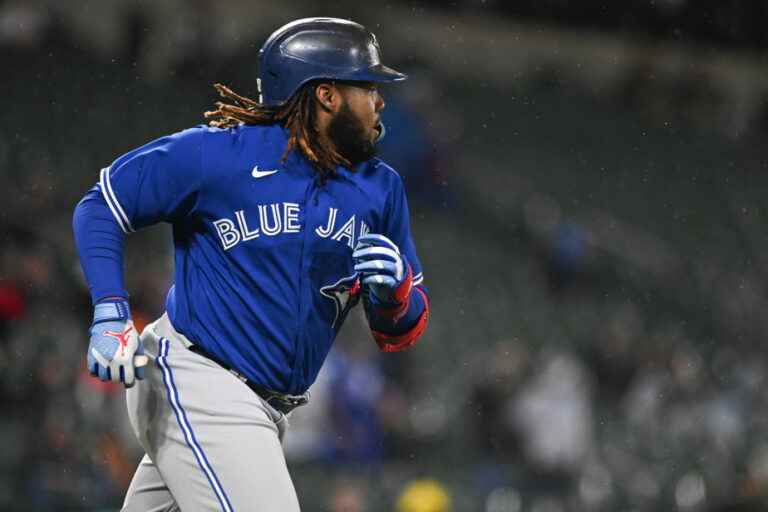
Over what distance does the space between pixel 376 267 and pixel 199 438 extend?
62cm

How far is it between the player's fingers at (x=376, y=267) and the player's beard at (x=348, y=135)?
379 mm

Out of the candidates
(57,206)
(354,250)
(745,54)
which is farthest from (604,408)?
(745,54)

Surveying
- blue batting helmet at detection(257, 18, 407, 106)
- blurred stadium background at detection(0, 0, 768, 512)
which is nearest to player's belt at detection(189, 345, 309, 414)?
blue batting helmet at detection(257, 18, 407, 106)

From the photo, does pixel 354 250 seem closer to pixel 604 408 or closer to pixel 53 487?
pixel 53 487

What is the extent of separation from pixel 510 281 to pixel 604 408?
2627 mm

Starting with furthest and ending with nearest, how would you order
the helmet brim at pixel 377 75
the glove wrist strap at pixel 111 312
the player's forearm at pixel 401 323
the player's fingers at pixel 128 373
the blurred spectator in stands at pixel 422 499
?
the blurred spectator in stands at pixel 422 499, the player's forearm at pixel 401 323, the helmet brim at pixel 377 75, the glove wrist strap at pixel 111 312, the player's fingers at pixel 128 373

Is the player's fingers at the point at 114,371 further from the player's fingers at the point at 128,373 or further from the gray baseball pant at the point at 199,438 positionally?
the gray baseball pant at the point at 199,438

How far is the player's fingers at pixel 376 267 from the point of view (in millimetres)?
3238

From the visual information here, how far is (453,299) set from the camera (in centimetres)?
Result: 1251

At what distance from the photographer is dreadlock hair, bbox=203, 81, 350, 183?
3.45 metres

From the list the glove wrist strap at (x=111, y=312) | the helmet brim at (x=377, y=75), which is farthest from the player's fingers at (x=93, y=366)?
the helmet brim at (x=377, y=75)

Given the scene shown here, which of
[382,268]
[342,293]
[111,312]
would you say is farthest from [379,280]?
[111,312]

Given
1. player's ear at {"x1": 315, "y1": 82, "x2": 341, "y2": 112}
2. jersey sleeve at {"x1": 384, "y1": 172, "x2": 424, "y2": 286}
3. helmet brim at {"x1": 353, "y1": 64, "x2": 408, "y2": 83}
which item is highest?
helmet brim at {"x1": 353, "y1": 64, "x2": 408, "y2": 83}

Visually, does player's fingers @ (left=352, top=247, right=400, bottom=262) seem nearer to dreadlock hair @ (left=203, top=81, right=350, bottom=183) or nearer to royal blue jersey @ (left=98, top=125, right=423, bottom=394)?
royal blue jersey @ (left=98, top=125, right=423, bottom=394)
